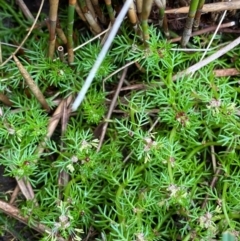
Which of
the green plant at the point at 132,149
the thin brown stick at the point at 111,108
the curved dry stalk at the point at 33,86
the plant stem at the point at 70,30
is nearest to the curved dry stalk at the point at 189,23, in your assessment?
the green plant at the point at 132,149

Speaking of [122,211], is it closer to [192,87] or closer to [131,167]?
[131,167]

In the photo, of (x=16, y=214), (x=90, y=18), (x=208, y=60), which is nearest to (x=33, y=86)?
(x=90, y=18)

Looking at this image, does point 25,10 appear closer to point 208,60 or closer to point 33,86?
point 33,86

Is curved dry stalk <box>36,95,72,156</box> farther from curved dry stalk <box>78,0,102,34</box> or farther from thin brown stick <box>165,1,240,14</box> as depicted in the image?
thin brown stick <box>165,1,240,14</box>

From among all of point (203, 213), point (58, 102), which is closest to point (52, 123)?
point (58, 102)

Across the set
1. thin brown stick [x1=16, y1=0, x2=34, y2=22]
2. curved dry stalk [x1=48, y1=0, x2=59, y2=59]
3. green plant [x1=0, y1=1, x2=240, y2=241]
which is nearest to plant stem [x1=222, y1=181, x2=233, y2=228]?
green plant [x1=0, y1=1, x2=240, y2=241]
